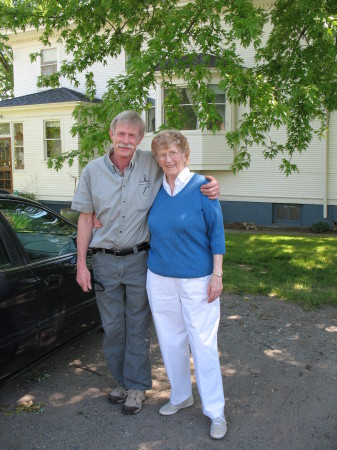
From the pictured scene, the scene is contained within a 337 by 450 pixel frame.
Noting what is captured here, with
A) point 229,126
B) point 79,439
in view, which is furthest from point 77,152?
point 229,126

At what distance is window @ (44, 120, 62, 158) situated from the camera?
15977 millimetres

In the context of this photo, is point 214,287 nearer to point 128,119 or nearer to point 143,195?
point 143,195

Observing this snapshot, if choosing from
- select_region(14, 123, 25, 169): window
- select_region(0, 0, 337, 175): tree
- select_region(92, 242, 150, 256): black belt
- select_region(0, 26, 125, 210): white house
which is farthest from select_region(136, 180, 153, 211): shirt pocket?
select_region(14, 123, 25, 169): window

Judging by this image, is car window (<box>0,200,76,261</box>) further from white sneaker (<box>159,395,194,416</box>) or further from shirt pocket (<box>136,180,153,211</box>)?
white sneaker (<box>159,395,194,416</box>)

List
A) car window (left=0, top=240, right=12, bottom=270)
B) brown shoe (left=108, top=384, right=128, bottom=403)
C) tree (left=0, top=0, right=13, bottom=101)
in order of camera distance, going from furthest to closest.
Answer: tree (left=0, top=0, right=13, bottom=101) < brown shoe (left=108, top=384, right=128, bottom=403) < car window (left=0, top=240, right=12, bottom=270)

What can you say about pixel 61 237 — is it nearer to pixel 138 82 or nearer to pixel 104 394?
pixel 104 394

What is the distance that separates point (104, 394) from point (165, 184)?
67.3 inches

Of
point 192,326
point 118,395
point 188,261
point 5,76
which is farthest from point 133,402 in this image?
point 5,76

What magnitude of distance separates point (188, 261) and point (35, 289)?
1.17 metres

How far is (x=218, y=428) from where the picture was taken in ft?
9.37

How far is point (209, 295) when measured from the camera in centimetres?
277

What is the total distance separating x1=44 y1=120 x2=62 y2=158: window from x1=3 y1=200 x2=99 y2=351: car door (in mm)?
12617

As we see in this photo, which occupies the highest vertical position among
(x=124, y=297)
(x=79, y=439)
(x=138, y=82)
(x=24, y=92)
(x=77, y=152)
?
(x=24, y=92)

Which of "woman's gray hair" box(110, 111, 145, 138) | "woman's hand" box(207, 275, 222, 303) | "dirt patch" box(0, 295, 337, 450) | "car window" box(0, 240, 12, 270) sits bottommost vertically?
"dirt patch" box(0, 295, 337, 450)
